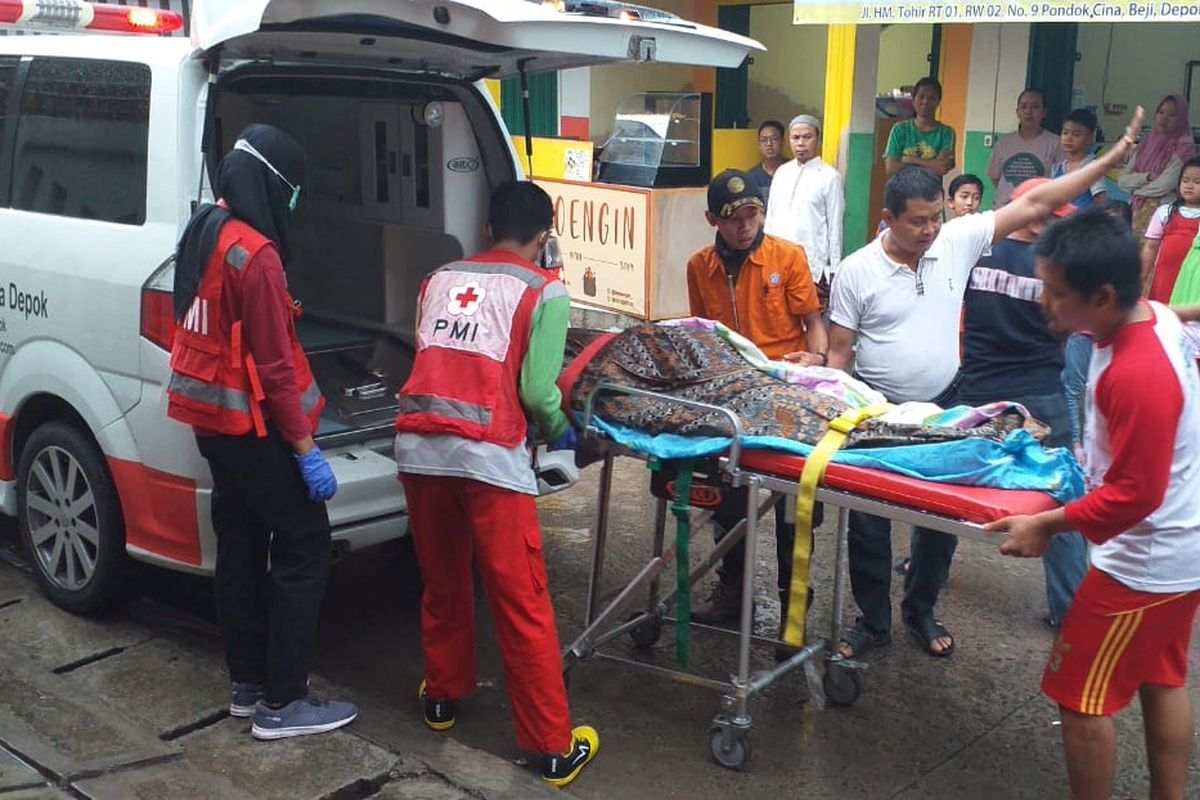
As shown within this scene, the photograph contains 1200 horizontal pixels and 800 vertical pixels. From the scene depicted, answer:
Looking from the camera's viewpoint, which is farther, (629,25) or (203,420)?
(629,25)

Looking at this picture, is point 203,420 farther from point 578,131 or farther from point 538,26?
point 578,131

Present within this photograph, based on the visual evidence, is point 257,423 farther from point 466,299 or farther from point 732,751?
point 732,751

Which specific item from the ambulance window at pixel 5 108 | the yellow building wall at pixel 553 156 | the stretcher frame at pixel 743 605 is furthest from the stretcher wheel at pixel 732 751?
the yellow building wall at pixel 553 156

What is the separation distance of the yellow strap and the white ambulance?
1304 mm

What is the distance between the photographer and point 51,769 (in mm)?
3299

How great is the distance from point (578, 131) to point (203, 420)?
35.2ft

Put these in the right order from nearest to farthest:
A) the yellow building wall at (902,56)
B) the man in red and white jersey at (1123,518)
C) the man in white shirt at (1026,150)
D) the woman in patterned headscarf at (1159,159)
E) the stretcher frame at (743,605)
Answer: the man in red and white jersey at (1123,518) < the stretcher frame at (743,605) < the woman in patterned headscarf at (1159,159) < the man in white shirt at (1026,150) < the yellow building wall at (902,56)

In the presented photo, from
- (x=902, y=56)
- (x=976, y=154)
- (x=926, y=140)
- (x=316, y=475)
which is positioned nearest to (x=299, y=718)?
(x=316, y=475)

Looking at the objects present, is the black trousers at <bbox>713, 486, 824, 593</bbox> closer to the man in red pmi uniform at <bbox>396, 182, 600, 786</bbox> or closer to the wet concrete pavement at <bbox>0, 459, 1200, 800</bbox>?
the wet concrete pavement at <bbox>0, 459, 1200, 800</bbox>

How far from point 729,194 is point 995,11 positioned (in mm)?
4128

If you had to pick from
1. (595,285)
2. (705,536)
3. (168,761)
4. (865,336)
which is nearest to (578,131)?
(595,285)

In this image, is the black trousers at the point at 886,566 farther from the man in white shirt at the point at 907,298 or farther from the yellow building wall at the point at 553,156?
the yellow building wall at the point at 553,156

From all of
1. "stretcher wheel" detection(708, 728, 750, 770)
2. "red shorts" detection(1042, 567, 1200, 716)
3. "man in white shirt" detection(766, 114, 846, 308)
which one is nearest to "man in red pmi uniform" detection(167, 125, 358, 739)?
"stretcher wheel" detection(708, 728, 750, 770)

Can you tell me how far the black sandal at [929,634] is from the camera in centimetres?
467
